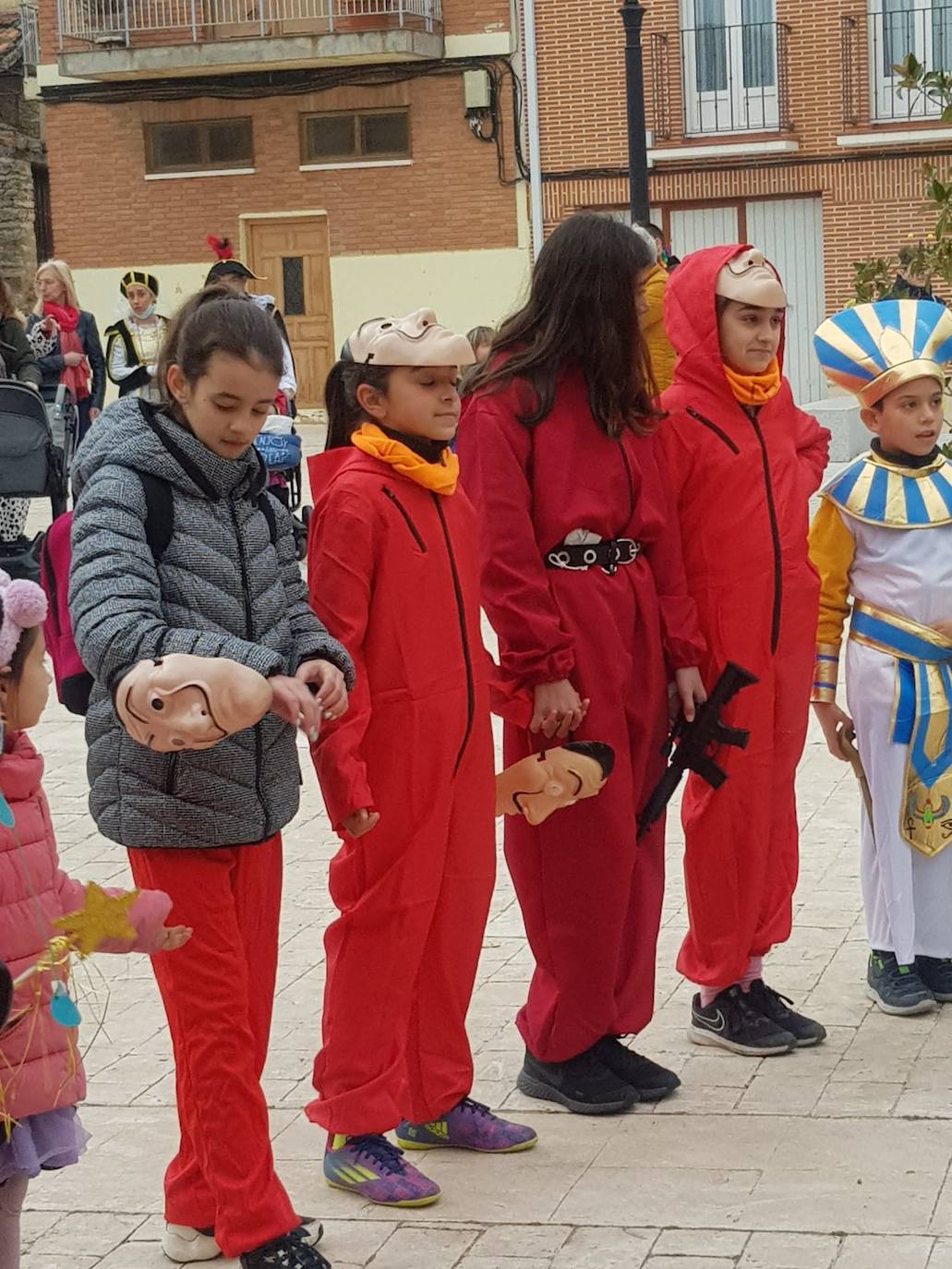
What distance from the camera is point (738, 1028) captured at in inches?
191

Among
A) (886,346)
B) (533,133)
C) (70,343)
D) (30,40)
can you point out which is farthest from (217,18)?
(886,346)

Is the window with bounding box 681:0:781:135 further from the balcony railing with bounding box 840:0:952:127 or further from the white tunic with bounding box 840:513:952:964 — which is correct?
the white tunic with bounding box 840:513:952:964

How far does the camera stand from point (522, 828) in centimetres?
457

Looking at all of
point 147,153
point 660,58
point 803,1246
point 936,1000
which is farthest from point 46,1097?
point 147,153

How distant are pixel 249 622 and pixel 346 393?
739 mm

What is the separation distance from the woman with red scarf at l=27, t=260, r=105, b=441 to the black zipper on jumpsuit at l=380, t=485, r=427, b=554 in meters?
10.7

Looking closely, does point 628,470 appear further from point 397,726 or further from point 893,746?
point 893,746

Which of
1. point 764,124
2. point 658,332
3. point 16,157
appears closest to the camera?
point 658,332

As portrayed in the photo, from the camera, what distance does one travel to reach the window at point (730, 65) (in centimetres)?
2623

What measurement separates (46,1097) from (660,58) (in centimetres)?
2484

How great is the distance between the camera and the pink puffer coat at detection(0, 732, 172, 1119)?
312 cm

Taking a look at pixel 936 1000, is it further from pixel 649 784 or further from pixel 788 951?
pixel 649 784

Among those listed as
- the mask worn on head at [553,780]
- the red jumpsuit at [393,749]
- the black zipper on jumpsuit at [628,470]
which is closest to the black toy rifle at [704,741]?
the mask worn on head at [553,780]

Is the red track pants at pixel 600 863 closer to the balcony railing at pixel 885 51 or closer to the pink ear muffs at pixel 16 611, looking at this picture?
the pink ear muffs at pixel 16 611
